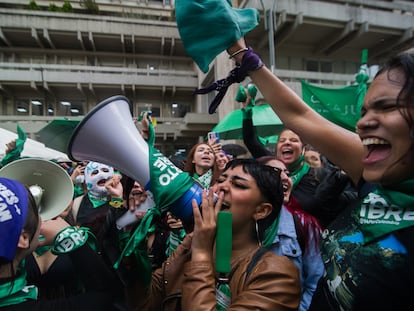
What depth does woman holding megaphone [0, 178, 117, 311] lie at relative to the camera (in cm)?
103

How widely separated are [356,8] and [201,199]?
13673mm

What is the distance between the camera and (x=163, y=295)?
143 centimetres

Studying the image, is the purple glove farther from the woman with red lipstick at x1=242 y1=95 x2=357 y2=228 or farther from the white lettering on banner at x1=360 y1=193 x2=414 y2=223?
the white lettering on banner at x1=360 y1=193 x2=414 y2=223

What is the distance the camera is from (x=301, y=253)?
6.35ft

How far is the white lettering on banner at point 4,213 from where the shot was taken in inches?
39.6

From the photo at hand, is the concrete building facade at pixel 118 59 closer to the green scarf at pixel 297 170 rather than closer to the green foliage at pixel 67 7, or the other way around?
the green foliage at pixel 67 7

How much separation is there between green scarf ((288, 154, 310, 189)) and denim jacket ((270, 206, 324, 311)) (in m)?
0.48

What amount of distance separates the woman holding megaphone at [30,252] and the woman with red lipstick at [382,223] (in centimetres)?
99

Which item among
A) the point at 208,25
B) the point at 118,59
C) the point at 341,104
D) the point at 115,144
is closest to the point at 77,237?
the point at 115,144

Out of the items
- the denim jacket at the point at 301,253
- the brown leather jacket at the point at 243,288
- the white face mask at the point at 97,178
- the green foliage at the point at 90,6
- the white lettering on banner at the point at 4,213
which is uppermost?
the green foliage at the point at 90,6

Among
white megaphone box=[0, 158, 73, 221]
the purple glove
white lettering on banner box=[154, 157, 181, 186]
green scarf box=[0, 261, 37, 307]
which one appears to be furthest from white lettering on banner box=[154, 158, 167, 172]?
white megaphone box=[0, 158, 73, 221]

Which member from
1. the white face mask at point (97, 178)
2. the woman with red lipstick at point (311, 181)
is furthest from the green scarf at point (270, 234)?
the white face mask at point (97, 178)

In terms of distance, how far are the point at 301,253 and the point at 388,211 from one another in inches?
48.7

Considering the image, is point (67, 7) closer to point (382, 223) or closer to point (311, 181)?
point (311, 181)
